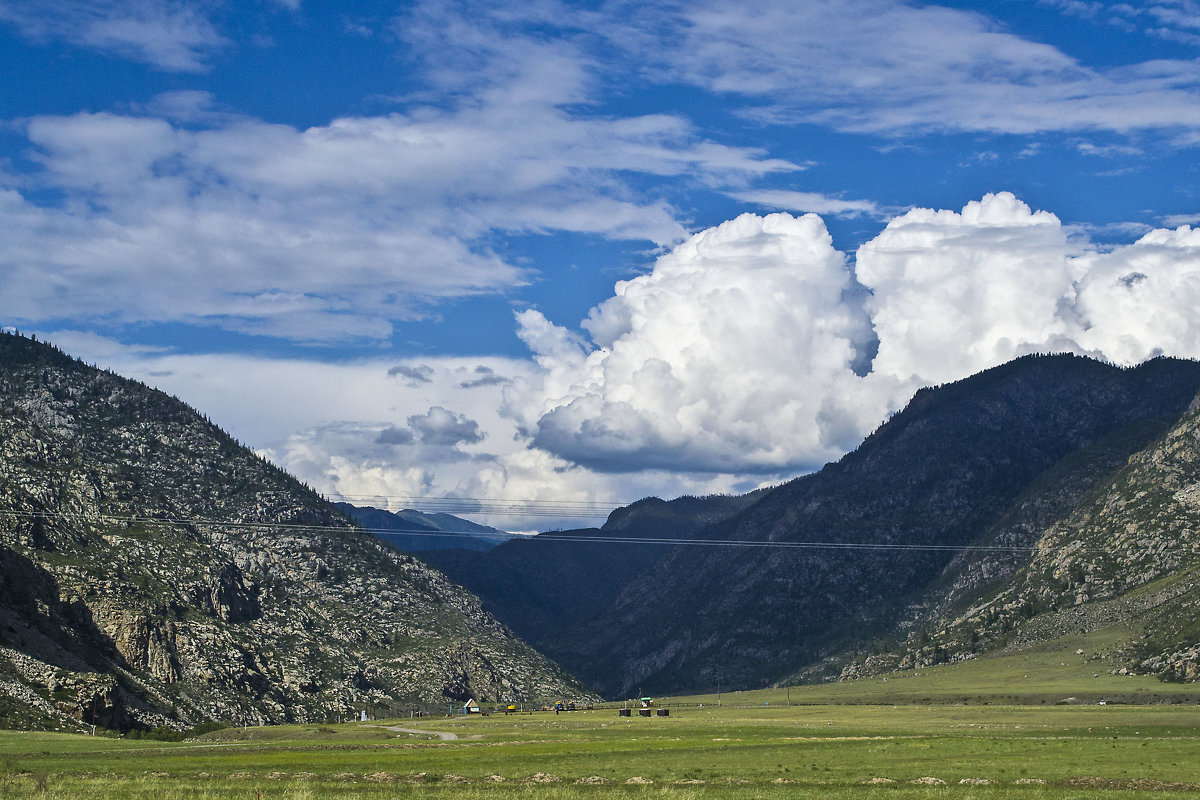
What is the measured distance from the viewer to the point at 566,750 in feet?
392

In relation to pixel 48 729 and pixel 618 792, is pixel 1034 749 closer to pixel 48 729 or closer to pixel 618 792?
pixel 618 792

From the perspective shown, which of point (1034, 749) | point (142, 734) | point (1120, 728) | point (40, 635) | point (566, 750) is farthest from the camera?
point (40, 635)

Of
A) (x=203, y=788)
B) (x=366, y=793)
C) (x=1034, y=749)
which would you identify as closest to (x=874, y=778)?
(x=1034, y=749)

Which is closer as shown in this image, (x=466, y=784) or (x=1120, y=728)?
(x=466, y=784)

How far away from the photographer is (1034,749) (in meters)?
104

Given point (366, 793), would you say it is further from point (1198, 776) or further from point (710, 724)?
point (710, 724)

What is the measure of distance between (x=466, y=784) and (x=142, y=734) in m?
105

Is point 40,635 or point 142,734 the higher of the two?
point 40,635

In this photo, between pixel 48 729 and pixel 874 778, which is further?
pixel 48 729

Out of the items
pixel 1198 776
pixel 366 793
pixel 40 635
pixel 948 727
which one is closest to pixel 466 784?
pixel 366 793

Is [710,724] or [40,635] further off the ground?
[40,635]

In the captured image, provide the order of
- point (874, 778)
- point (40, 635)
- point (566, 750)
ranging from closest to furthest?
point (874, 778) → point (566, 750) → point (40, 635)

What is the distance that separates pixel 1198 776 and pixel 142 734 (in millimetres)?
143317

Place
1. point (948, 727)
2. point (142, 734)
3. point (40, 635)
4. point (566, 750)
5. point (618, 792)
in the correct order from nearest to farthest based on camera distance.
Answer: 1. point (618, 792)
2. point (566, 750)
3. point (948, 727)
4. point (142, 734)
5. point (40, 635)
